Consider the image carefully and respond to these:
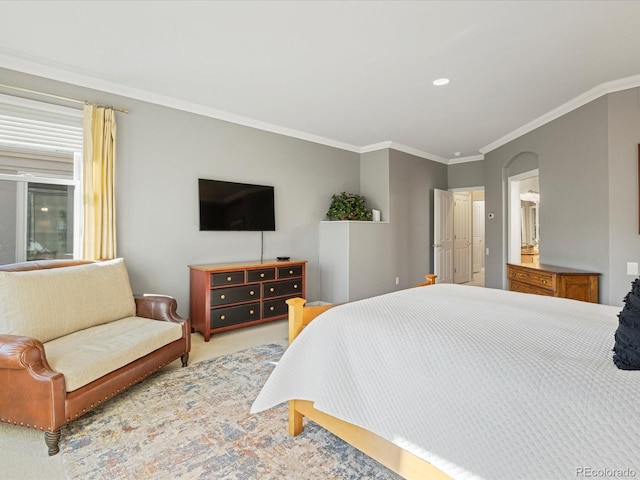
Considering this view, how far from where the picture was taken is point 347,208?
5152 millimetres

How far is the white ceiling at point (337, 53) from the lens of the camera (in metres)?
2.19

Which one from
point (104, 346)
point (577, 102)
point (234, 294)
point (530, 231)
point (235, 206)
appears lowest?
point (104, 346)

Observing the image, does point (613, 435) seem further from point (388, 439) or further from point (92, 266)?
point (92, 266)

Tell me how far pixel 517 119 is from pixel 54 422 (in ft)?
17.4

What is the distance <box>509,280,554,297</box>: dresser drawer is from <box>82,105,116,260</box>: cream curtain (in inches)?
176

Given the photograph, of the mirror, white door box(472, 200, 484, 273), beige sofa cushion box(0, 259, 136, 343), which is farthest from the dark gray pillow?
white door box(472, 200, 484, 273)

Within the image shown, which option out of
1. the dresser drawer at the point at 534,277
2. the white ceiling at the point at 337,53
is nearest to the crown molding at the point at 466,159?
the white ceiling at the point at 337,53

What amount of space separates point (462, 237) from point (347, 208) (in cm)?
370

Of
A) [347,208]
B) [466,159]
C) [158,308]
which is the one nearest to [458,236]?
[466,159]

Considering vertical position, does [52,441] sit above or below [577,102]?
below

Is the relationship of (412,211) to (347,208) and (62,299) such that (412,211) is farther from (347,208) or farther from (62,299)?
(62,299)

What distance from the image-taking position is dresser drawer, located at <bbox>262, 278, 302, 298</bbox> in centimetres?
400

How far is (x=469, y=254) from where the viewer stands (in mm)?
7777

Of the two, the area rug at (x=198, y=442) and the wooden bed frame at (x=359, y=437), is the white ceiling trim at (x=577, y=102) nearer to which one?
the wooden bed frame at (x=359, y=437)
